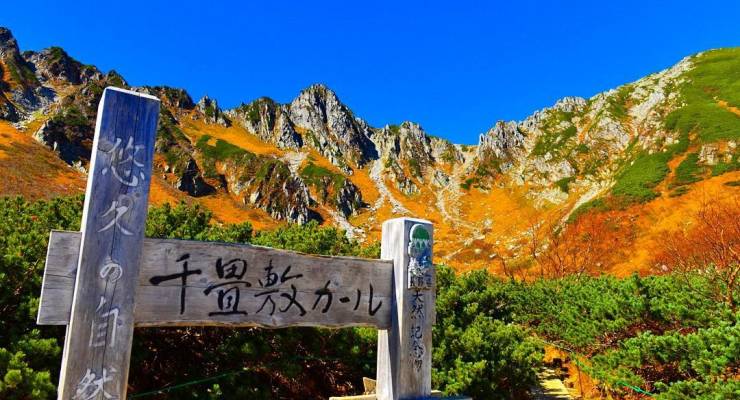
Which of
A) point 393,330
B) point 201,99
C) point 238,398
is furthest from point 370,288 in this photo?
point 201,99

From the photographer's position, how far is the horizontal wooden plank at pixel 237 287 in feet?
7.00

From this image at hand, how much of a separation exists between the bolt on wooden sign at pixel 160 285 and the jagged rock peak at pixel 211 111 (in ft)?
232

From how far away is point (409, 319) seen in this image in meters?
3.04

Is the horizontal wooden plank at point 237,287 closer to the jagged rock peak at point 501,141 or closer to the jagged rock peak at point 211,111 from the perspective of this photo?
the jagged rock peak at point 501,141

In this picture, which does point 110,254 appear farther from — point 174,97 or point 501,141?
point 174,97

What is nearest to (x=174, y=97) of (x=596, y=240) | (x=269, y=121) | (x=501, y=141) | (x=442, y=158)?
(x=269, y=121)

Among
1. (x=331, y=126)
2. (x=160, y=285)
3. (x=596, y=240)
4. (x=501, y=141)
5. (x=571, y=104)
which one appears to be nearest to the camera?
(x=160, y=285)

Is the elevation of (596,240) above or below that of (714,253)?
above

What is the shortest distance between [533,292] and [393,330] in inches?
325

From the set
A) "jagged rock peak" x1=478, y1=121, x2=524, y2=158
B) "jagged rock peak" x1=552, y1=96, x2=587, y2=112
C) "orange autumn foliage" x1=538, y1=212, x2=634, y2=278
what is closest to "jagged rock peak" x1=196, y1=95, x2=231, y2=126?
"jagged rock peak" x1=478, y1=121, x2=524, y2=158

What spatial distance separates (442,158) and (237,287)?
6919 cm

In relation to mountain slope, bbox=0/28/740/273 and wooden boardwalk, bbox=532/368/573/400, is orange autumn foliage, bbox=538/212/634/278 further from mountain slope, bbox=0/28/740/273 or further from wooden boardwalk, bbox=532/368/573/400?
wooden boardwalk, bbox=532/368/573/400

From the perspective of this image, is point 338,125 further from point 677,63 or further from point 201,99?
point 677,63

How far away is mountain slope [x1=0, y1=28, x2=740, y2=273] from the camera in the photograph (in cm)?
3350
